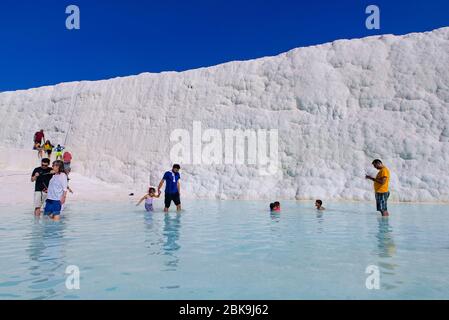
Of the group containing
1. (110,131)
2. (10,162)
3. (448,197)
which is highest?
(110,131)

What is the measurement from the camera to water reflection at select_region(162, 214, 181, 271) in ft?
15.8

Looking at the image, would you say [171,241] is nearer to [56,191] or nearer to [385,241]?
[385,241]

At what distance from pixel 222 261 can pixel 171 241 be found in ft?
5.65

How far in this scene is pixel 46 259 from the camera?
4.94m

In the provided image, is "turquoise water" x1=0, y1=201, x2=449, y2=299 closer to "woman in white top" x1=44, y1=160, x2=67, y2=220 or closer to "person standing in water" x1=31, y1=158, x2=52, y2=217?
"woman in white top" x1=44, y1=160, x2=67, y2=220

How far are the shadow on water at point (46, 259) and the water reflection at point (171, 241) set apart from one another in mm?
1270

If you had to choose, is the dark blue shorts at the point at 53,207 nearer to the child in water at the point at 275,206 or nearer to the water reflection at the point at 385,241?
the child in water at the point at 275,206

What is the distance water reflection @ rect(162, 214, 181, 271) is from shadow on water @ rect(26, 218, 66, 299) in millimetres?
1270

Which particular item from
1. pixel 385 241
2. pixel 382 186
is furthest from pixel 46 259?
pixel 382 186

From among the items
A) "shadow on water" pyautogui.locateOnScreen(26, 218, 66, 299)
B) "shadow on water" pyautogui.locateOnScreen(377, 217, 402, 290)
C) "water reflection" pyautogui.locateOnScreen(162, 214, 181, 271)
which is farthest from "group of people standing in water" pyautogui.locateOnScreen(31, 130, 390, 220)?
"water reflection" pyautogui.locateOnScreen(162, 214, 181, 271)

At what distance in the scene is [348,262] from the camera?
4859 mm
